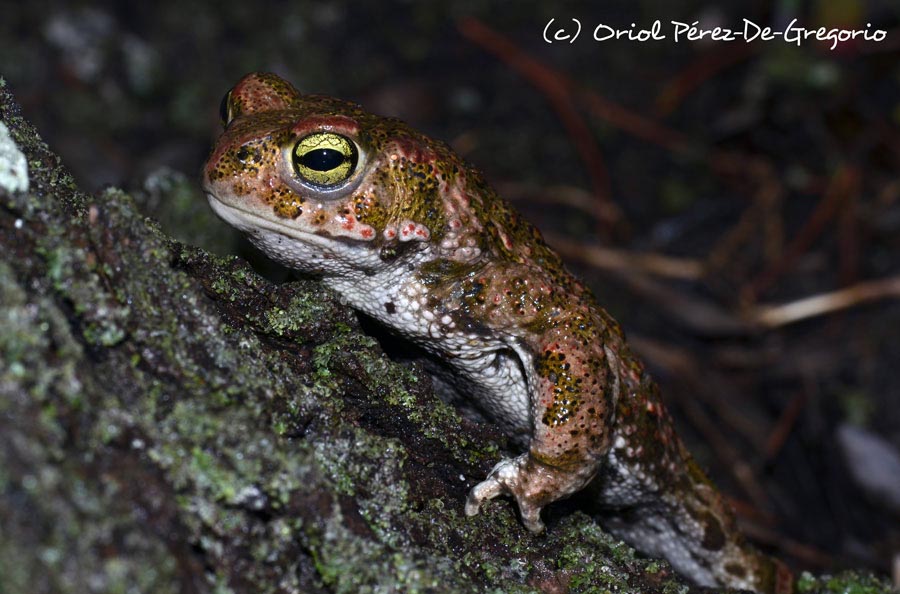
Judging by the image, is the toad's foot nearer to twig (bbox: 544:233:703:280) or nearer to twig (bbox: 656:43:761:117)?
twig (bbox: 544:233:703:280)

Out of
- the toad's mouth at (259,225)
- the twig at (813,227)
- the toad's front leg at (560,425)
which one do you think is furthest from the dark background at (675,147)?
the toad's mouth at (259,225)

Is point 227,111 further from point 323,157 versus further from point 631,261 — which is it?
point 631,261

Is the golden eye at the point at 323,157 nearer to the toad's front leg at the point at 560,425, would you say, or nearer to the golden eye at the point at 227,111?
the golden eye at the point at 227,111

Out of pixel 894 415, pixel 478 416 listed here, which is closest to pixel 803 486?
pixel 894 415

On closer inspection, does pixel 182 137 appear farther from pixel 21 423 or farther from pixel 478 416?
pixel 21 423

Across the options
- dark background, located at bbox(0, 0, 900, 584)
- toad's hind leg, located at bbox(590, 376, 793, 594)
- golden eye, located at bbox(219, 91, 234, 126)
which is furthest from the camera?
dark background, located at bbox(0, 0, 900, 584)

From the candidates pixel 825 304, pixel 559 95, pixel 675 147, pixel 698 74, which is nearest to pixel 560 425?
pixel 825 304

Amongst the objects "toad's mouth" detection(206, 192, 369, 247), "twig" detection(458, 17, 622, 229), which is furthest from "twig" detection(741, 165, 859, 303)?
"toad's mouth" detection(206, 192, 369, 247)
